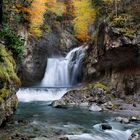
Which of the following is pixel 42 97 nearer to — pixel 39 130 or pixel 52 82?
pixel 52 82

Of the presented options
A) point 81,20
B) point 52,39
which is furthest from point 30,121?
point 81,20

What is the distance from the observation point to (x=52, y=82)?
47906 mm

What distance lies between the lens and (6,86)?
1975 centimetres

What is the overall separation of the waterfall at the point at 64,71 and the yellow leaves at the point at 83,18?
31.2ft

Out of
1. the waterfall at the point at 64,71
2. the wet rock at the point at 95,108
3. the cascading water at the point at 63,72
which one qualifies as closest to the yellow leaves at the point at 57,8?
the cascading water at the point at 63,72

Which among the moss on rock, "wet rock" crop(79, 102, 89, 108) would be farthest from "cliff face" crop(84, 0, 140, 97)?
the moss on rock

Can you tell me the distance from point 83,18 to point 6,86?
39.0 m

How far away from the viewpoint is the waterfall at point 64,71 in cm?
4634

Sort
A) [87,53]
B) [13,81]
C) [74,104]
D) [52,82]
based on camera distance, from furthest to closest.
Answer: [52,82], [87,53], [74,104], [13,81]

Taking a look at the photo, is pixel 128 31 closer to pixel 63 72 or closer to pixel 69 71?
pixel 69 71

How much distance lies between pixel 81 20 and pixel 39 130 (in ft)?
130

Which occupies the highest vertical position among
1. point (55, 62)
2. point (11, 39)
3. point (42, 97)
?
point (11, 39)

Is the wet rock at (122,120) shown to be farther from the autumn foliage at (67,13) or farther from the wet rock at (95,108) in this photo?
the autumn foliage at (67,13)

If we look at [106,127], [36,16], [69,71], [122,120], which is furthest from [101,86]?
[36,16]
